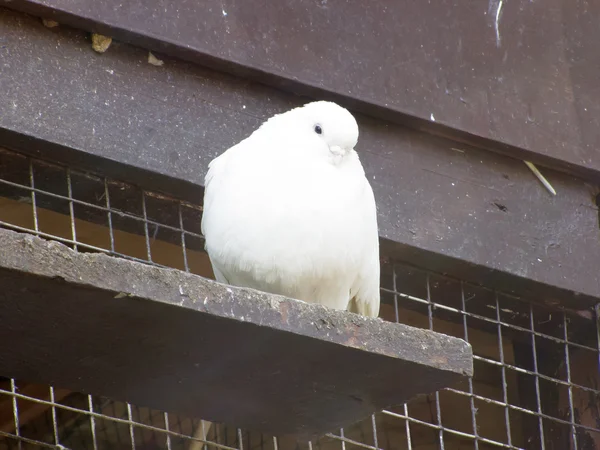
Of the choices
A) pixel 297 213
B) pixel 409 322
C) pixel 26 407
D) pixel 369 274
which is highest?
pixel 297 213

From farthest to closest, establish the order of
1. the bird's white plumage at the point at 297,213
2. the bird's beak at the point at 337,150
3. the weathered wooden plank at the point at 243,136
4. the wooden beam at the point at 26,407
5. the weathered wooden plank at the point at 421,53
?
the wooden beam at the point at 26,407 < the weathered wooden plank at the point at 421,53 < the weathered wooden plank at the point at 243,136 < the bird's beak at the point at 337,150 < the bird's white plumage at the point at 297,213

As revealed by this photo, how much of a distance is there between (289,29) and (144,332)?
4.32ft

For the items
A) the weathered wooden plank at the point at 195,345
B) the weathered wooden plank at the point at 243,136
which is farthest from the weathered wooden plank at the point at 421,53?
the weathered wooden plank at the point at 195,345

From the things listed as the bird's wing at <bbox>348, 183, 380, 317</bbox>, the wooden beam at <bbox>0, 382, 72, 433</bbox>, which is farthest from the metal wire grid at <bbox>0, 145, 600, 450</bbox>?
the bird's wing at <bbox>348, 183, 380, 317</bbox>

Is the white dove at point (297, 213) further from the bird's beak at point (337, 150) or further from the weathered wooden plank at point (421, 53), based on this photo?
the weathered wooden plank at point (421, 53)

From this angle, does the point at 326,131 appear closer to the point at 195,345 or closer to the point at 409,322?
the point at 195,345

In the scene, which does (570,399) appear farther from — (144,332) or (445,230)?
(144,332)

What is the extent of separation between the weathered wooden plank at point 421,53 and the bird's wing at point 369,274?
0.56 meters

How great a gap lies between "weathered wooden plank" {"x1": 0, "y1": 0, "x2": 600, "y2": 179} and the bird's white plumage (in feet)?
1.37

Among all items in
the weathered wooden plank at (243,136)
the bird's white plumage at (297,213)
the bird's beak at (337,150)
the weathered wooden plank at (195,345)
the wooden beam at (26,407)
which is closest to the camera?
the weathered wooden plank at (195,345)

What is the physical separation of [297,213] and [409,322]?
1.25 m

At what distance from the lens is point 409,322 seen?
12.0 ft

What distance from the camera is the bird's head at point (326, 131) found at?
269 cm

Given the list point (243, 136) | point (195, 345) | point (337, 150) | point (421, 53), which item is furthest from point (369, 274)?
point (421, 53)
